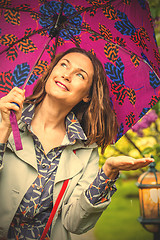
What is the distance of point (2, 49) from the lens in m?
2.42

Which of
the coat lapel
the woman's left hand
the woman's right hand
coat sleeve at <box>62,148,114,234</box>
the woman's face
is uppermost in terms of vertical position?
the woman's face

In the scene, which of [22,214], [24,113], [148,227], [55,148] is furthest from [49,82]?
[148,227]

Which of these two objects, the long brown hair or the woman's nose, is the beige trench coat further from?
the woman's nose

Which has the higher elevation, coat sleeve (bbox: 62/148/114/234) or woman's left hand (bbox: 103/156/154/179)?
woman's left hand (bbox: 103/156/154/179)

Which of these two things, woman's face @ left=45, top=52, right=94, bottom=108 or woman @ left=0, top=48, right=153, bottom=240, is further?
woman's face @ left=45, top=52, right=94, bottom=108

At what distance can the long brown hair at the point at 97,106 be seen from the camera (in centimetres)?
246

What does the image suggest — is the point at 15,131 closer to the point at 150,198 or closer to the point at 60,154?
the point at 60,154

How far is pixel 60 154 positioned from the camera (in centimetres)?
230

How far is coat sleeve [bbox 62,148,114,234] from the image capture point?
2025 millimetres

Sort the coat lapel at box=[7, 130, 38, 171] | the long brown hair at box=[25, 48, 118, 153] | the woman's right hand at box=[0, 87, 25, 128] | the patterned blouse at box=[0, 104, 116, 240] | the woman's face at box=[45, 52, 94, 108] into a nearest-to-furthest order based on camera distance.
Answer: the woman's right hand at box=[0, 87, 25, 128] → the patterned blouse at box=[0, 104, 116, 240] → the coat lapel at box=[7, 130, 38, 171] → the woman's face at box=[45, 52, 94, 108] → the long brown hair at box=[25, 48, 118, 153]

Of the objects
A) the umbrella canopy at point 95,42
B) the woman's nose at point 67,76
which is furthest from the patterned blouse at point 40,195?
the umbrella canopy at point 95,42

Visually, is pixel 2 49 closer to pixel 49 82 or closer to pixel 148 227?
pixel 49 82

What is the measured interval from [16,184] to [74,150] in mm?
499

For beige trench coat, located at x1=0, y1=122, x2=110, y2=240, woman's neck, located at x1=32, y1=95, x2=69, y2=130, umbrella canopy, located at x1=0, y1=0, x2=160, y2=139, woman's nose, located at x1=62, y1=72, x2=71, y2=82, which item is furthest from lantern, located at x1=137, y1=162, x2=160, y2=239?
woman's nose, located at x1=62, y1=72, x2=71, y2=82
